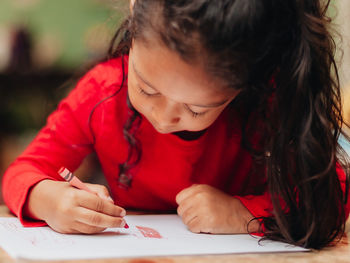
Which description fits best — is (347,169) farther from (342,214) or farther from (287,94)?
(287,94)

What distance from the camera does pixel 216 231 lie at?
2.39 ft

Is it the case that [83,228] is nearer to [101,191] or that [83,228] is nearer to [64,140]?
[101,191]

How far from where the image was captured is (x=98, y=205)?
26.3 inches

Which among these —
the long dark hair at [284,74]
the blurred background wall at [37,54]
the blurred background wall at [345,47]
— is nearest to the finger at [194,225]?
the long dark hair at [284,74]

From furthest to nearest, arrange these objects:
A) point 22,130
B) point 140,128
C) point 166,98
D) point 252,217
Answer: point 22,130, point 140,128, point 252,217, point 166,98

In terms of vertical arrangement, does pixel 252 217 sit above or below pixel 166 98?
below

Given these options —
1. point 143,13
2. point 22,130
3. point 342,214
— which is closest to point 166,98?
point 143,13

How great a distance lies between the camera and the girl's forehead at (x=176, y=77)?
605 mm

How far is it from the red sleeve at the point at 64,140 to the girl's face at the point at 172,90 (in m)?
0.23

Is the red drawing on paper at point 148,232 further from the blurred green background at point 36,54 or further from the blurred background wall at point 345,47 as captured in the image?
the blurred green background at point 36,54

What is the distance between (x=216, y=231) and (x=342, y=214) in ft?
0.65

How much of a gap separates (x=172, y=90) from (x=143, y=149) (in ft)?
1.11

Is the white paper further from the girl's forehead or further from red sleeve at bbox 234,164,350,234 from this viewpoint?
the girl's forehead

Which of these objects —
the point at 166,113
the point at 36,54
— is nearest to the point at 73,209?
the point at 166,113
